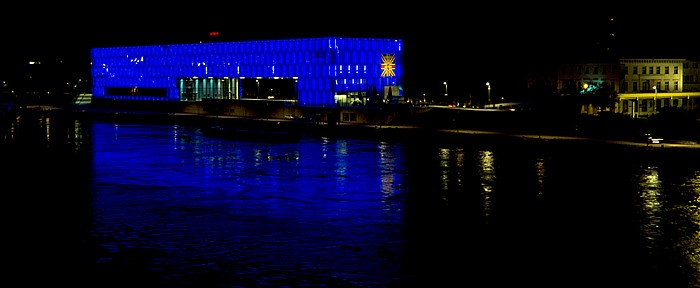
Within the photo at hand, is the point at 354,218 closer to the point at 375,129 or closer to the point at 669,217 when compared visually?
the point at 669,217

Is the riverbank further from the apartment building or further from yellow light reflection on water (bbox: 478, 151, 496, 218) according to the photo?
the apartment building

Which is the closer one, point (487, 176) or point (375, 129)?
point (487, 176)

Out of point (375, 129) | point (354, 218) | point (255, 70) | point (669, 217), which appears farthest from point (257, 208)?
point (255, 70)

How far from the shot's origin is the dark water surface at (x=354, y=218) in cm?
2466

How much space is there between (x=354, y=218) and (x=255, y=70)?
8972cm

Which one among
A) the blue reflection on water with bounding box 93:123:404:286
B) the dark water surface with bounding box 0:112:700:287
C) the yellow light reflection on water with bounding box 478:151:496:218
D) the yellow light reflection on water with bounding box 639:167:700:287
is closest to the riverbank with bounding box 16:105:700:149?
the dark water surface with bounding box 0:112:700:287

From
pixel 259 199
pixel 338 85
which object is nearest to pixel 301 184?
pixel 259 199

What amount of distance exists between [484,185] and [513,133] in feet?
113

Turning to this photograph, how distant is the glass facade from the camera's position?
10838cm

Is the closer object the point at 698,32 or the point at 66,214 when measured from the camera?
the point at 66,214

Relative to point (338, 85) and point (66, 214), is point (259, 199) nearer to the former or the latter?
point (66, 214)

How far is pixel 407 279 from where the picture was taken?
23.8 metres

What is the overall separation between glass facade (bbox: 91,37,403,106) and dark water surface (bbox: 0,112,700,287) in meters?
46.1

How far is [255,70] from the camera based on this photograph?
122m
